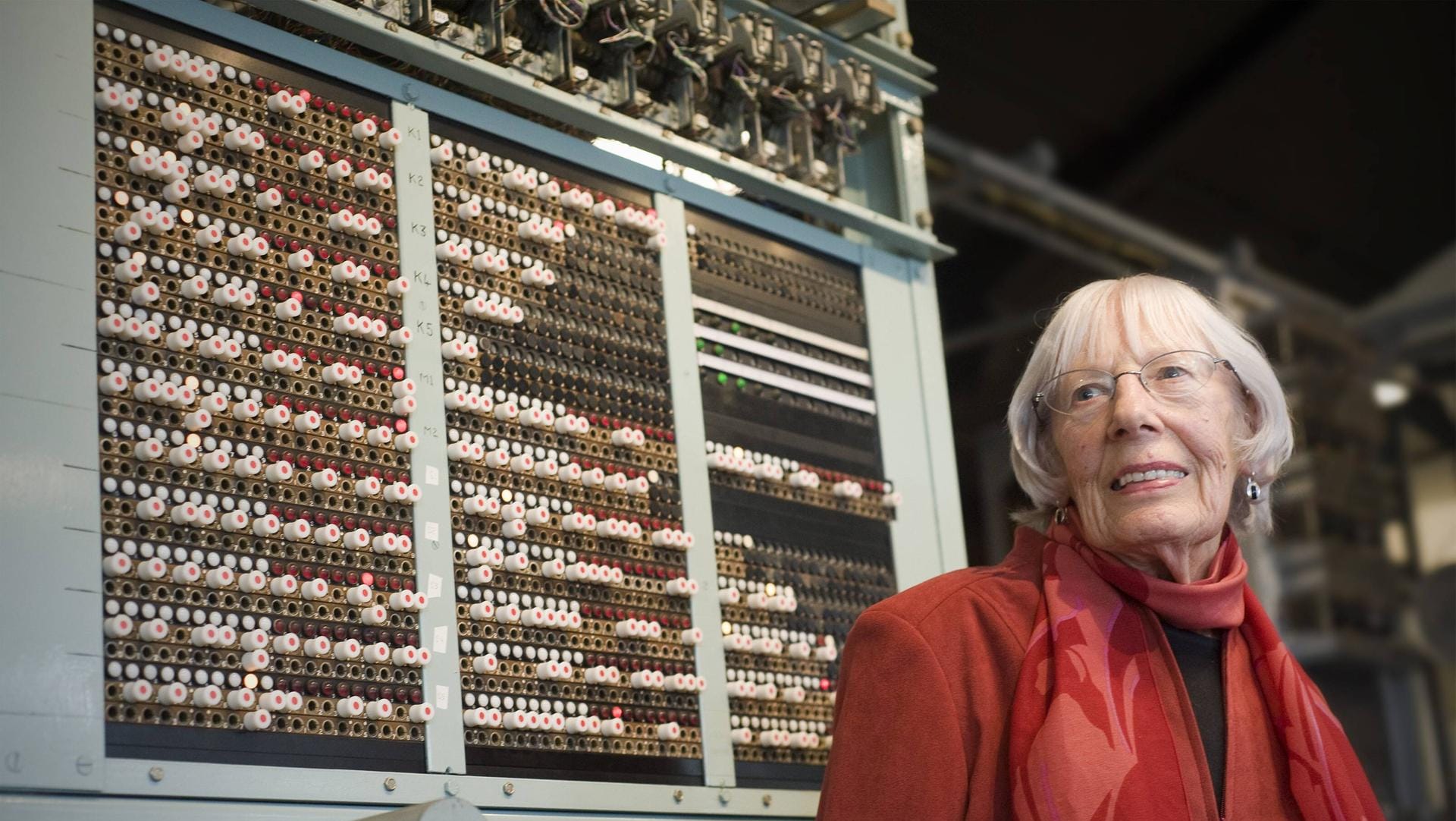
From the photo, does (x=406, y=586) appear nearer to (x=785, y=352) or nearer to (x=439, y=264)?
(x=439, y=264)

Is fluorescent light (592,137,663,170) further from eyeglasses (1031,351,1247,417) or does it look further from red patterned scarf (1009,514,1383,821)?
red patterned scarf (1009,514,1383,821)

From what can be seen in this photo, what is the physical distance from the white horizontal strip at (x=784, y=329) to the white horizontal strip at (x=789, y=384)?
9 centimetres

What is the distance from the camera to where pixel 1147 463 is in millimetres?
2490

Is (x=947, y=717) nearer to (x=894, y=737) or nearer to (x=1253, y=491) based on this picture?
(x=894, y=737)

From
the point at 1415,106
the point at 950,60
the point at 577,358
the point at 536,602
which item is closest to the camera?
the point at 536,602

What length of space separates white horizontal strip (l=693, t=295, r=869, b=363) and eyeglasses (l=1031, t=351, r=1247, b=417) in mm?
769

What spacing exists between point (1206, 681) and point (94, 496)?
1.57 m

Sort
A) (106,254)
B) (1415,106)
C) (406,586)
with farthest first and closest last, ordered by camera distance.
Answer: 1. (1415,106)
2. (406,586)
3. (106,254)

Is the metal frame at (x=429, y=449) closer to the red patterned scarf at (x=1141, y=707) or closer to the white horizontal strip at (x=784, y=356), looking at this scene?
the white horizontal strip at (x=784, y=356)

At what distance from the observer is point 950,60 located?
6.88m

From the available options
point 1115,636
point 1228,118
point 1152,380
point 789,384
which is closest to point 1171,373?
point 1152,380

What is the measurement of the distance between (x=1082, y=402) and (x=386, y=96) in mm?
1204

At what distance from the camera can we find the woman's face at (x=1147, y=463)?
8.13 feet

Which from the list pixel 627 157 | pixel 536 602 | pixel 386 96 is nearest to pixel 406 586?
pixel 536 602
